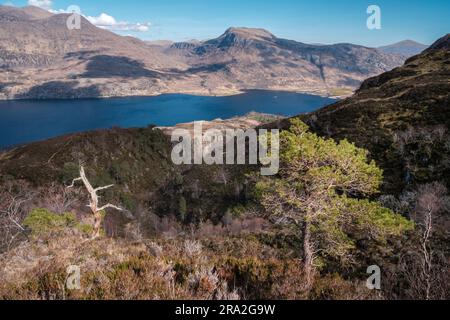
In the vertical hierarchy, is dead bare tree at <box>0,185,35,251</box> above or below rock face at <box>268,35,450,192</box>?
below

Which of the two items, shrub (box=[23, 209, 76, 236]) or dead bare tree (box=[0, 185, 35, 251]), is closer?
shrub (box=[23, 209, 76, 236])

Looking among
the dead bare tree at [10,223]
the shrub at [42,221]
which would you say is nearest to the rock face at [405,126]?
the shrub at [42,221]

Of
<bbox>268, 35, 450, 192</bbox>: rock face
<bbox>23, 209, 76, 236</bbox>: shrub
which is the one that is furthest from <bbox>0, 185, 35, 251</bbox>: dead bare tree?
<bbox>268, 35, 450, 192</bbox>: rock face

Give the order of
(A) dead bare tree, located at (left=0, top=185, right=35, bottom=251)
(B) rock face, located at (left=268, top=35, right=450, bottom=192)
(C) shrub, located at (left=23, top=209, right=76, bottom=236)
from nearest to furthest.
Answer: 1. (C) shrub, located at (left=23, top=209, right=76, bottom=236)
2. (A) dead bare tree, located at (left=0, top=185, right=35, bottom=251)
3. (B) rock face, located at (left=268, top=35, right=450, bottom=192)

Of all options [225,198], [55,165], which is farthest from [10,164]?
[225,198]

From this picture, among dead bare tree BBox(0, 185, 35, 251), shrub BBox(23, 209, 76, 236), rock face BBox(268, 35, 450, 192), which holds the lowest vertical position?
dead bare tree BBox(0, 185, 35, 251)

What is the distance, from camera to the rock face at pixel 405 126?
53844 mm

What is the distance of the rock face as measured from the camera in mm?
53844

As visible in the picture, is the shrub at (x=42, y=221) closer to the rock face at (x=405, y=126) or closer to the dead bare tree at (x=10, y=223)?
the dead bare tree at (x=10, y=223)

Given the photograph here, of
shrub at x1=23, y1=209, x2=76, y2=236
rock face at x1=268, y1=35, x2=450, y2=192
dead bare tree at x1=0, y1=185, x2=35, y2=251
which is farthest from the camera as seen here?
rock face at x1=268, y1=35, x2=450, y2=192

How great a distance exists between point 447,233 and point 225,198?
71.6m

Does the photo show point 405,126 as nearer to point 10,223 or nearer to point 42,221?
Answer: point 42,221

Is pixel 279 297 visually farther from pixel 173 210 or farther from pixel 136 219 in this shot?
pixel 173 210

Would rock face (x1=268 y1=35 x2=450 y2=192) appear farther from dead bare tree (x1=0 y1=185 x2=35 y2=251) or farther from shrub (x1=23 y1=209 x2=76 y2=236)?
dead bare tree (x1=0 y1=185 x2=35 y2=251)
